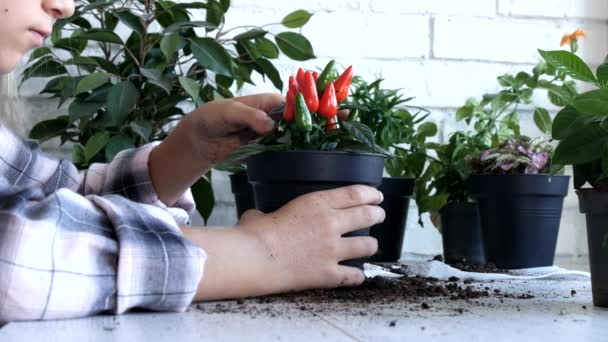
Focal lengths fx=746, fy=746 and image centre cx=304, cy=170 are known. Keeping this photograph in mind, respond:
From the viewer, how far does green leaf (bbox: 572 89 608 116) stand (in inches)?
28.7

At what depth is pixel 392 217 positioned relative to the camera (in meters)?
1.52

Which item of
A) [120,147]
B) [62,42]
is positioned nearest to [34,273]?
[120,147]

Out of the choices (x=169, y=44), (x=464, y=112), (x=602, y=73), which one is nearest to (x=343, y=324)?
(x=602, y=73)

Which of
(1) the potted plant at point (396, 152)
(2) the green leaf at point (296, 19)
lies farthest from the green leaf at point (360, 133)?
(2) the green leaf at point (296, 19)

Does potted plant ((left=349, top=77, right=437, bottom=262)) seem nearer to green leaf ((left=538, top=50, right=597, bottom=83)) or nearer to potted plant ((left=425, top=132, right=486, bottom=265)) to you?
potted plant ((left=425, top=132, right=486, bottom=265))

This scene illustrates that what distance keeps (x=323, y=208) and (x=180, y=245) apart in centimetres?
19

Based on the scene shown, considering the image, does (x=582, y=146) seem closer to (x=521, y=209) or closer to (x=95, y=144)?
(x=521, y=209)

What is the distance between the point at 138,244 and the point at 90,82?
786 mm

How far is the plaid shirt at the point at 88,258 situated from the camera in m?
0.67

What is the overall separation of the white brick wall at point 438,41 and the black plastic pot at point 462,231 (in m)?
0.31

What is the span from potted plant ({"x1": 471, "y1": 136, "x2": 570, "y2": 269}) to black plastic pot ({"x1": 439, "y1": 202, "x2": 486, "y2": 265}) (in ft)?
0.56

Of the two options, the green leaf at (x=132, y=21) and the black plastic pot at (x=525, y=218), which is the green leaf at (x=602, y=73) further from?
the green leaf at (x=132, y=21)

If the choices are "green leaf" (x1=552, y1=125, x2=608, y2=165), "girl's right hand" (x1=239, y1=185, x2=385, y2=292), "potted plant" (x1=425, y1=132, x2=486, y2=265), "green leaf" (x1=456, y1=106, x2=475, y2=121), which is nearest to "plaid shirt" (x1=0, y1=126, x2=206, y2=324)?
"girl's right hand" (x1=239, y1=185, x2=385, y2=292)

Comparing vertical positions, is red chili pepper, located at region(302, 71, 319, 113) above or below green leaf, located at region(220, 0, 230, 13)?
below
